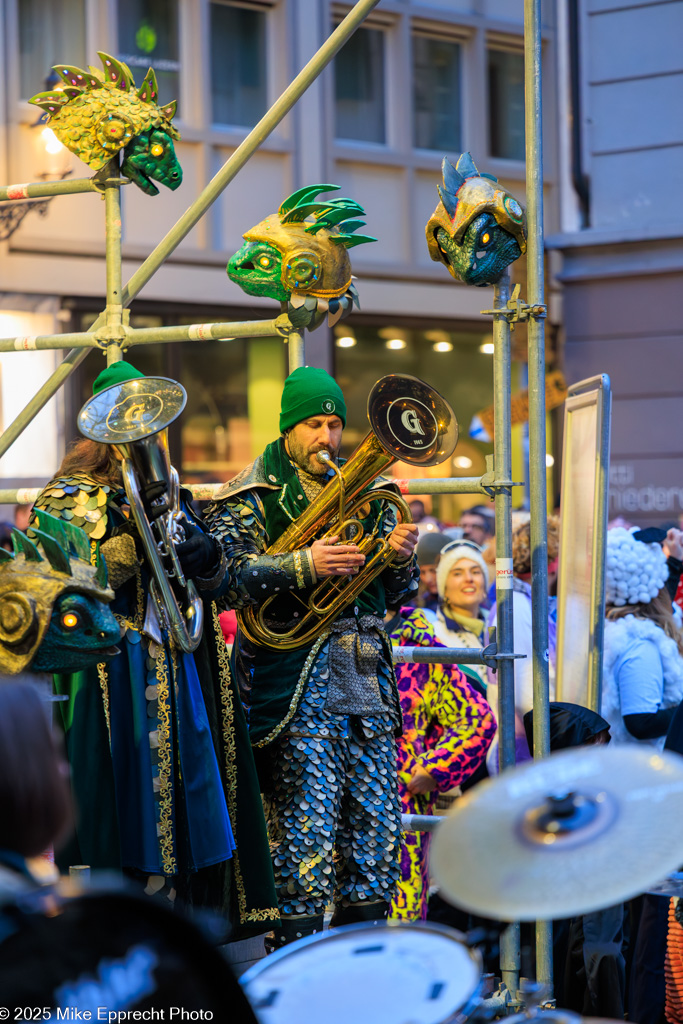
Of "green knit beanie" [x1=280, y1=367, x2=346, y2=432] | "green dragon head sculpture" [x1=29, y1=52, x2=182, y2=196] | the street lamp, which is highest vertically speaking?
the street lamp

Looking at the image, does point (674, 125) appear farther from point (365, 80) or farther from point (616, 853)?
point (616, 853)

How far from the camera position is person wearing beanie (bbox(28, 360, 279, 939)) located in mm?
3396

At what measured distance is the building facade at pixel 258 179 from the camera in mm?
10625

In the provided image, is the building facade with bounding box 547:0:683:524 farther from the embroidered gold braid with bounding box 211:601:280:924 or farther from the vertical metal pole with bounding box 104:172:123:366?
the embroidered gold braid with bounding box 211:601:280:924

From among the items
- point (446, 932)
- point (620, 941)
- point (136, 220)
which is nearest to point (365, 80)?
point (136, 220)

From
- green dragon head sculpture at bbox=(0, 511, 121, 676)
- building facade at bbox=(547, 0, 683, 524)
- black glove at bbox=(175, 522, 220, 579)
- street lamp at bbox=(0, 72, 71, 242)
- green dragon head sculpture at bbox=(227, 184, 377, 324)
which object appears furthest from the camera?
building facade at bbox=(547, 0, 683, 524)

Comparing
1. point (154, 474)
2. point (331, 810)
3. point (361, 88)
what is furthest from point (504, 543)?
point (361, 88)

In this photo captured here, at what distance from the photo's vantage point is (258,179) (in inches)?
461

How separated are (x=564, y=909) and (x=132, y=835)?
1953 mm

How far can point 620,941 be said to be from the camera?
4.32 meters

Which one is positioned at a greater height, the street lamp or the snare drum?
the street lamp

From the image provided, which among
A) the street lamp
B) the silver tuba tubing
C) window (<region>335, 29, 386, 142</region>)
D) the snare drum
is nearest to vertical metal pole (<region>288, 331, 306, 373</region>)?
the silver tuba tubing

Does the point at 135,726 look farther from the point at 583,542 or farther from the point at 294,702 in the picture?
the point at 583,542

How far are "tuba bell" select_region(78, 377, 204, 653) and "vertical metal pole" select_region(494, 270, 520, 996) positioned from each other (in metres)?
0.99
